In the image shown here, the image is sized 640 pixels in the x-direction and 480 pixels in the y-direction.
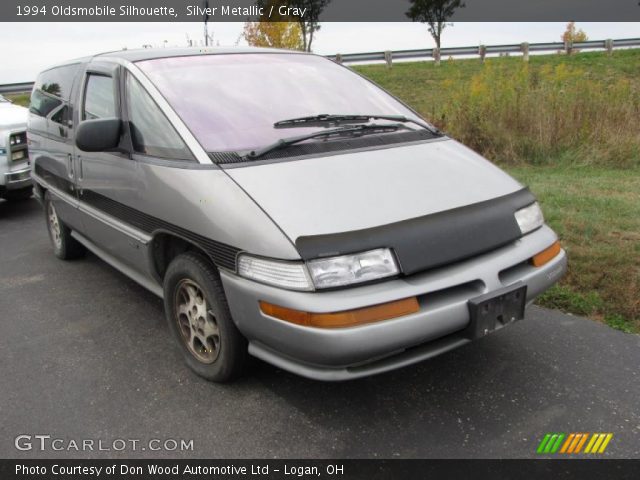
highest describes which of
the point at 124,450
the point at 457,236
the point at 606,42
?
the point at 606,42

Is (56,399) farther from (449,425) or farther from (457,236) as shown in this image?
(457,236)

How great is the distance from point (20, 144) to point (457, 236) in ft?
20.6

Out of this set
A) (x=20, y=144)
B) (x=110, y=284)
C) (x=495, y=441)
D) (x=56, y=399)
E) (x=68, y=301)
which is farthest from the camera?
(x=20, y=144)

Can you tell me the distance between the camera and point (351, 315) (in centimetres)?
229

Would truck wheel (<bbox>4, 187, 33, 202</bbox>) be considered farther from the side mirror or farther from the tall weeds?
the tall weeds

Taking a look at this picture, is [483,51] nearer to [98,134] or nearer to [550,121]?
[550,121]

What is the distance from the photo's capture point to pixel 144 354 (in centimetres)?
343

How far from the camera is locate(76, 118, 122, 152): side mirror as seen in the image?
3221 millimetres

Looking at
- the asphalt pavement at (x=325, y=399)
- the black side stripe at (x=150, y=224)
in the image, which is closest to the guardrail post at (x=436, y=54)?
the black side stripe at (x=150, y=224)

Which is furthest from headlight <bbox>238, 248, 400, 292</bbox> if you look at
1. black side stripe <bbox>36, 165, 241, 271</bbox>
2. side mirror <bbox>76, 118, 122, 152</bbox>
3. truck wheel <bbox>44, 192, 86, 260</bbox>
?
truck wheel <bbox>44, 192, 86, 260</bbox>

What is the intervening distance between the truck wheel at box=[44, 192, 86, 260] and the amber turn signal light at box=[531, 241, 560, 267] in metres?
3.98

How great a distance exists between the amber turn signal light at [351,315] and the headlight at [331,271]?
0.11m

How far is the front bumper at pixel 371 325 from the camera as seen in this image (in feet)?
7.54

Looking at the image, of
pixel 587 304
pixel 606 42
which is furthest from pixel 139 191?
pixel 606 42
